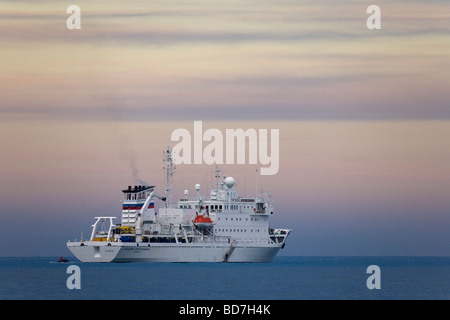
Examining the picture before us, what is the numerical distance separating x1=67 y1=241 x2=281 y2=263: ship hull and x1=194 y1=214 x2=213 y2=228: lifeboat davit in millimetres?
1990

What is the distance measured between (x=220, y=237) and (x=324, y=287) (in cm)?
2013

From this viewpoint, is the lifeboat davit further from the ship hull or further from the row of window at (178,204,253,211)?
the ship hull

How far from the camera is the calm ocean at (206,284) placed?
73500 millimetres

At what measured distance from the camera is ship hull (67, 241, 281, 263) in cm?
9531

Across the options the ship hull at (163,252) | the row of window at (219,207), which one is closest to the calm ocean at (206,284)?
the ship hull at (163,252)

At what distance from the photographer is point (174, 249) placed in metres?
97.4

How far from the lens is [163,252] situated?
97062mm

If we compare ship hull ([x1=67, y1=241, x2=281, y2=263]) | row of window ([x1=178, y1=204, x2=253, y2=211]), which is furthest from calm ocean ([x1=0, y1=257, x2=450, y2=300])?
row of window ([x1=178, y1=204, x2=253, y2=211])

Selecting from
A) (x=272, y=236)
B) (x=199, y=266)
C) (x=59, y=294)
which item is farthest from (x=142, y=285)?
(x=272, y=236)

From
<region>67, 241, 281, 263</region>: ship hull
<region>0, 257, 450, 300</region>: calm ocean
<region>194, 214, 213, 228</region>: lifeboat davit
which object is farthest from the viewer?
<region>194, 214, 213, 228</region>: lifeboat davit

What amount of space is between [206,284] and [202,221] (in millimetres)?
19595
